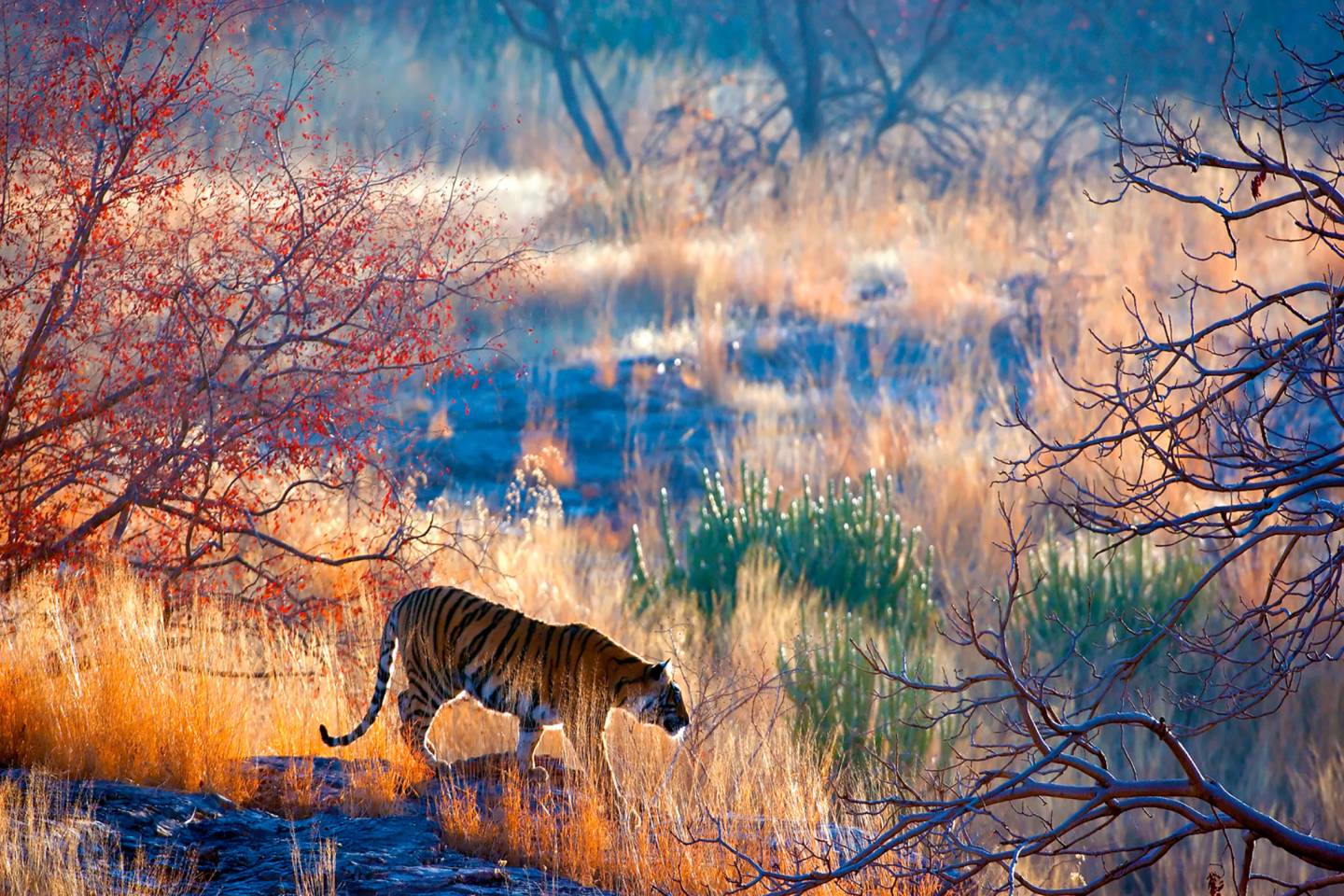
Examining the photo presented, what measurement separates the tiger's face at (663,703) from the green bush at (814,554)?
425 cm

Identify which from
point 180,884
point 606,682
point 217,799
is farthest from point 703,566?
point 180,884

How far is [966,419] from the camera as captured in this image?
47.4ft

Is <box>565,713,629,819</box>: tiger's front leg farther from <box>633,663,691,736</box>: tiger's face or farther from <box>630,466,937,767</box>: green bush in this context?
<box>630,466,937,767</box>: green bush

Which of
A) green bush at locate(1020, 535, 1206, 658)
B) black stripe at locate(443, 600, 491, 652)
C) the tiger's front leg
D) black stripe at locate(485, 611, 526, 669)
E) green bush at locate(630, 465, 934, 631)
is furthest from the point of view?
green bush at locate(630, 465, 934, 631)

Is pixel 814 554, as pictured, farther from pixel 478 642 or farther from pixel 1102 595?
pixel 478 642

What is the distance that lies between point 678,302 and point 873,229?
390cm

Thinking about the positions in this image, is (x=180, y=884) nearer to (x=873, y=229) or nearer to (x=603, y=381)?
(x=603, y=381)

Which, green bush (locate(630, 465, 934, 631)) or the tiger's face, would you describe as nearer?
the tiger's face

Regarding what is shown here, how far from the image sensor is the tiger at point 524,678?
5648mm

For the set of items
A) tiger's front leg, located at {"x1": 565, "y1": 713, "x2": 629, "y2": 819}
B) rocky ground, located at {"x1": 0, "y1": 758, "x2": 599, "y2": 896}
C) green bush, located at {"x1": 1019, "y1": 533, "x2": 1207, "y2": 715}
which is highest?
green bush, located at {"x1": 1019, "y1": 533, "x2": 1207, "y2": 715}

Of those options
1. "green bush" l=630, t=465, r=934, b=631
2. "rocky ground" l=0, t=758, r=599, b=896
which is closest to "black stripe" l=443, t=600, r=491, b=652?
"rocky ground" l=0, t=758, r=599, b=896

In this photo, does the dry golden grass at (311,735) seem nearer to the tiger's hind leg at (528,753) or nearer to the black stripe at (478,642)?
the tiger's hind leg at (528,753)

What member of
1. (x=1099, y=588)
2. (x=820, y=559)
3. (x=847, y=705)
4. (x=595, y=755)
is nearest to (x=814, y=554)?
(x=820, y=559)

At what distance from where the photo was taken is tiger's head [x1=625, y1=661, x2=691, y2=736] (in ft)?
18.5
